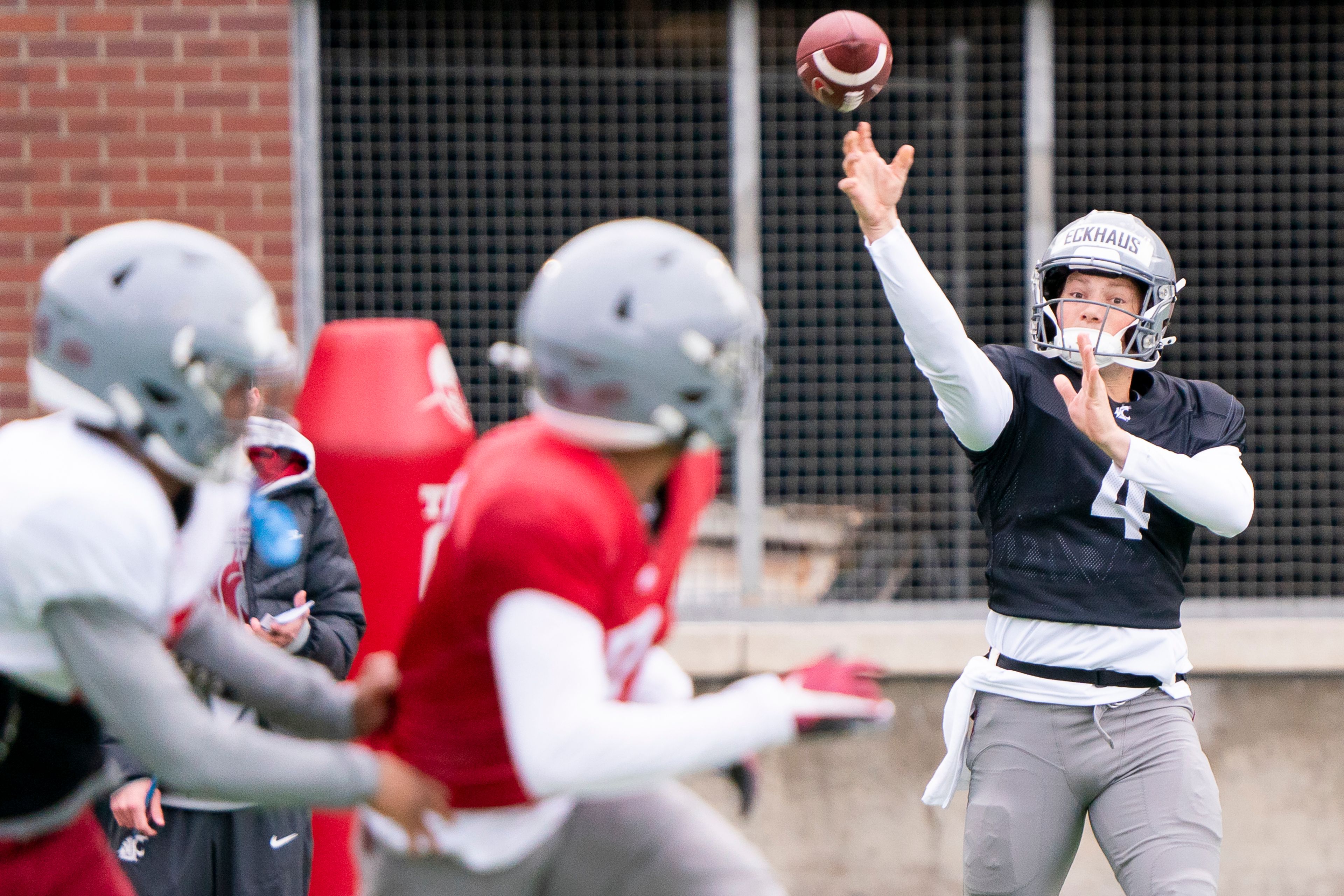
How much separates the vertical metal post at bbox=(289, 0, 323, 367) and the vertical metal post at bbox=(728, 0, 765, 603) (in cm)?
168

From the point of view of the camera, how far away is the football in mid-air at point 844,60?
381cm

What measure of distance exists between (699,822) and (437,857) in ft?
1.29

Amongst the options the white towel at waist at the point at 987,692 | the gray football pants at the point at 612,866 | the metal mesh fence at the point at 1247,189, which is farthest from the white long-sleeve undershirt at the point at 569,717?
the metal mesh fence at the point at 1247,189

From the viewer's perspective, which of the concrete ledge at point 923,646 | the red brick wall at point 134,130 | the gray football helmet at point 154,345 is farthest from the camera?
the concrete ledge at point 923,646

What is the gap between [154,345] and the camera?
6.64 feet

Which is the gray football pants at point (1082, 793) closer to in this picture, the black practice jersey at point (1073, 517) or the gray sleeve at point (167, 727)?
the black practice jersey at point (1073, 517)

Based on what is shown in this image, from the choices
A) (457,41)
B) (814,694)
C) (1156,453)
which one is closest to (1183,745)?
(1156,453)

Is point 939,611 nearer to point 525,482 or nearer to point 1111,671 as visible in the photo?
point 1111,671

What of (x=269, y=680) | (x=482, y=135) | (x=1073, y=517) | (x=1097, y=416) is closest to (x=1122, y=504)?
(x=1073, y=517)

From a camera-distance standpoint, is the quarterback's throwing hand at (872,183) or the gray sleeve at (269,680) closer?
the gray sleeve at (269,680)

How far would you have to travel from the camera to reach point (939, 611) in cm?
593

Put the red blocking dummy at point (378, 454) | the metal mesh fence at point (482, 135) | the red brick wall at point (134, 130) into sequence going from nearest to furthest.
A: the red blocking dummy at point (378, 454) < the red brick wall at point (134, 130) < the metal mesh fence at point (482, 135)

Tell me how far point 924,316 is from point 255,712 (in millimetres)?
1783

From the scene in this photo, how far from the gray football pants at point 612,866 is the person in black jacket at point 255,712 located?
1.33 metres
